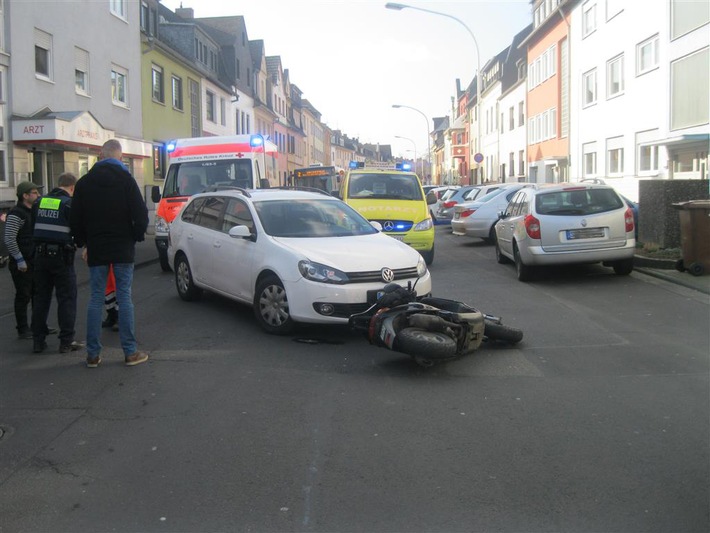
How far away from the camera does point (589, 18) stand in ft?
98.9

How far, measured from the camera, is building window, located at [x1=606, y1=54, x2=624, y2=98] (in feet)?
87.2

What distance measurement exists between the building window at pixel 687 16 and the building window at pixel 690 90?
0.80 meters

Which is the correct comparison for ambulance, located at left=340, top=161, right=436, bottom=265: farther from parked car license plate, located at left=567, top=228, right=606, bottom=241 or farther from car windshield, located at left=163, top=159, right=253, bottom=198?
parked car license plate, located at left=567, top=228, right=606, bottom=241

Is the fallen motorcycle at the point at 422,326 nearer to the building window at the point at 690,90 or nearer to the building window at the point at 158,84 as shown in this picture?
the building window at the point at 690,90

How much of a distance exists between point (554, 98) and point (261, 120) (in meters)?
25.2

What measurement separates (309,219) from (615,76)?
73.4 ft

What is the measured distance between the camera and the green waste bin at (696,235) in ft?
36.5

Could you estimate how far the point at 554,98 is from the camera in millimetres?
35656

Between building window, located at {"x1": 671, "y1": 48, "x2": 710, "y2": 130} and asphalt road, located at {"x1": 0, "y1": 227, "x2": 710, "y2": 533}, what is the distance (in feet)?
47.3

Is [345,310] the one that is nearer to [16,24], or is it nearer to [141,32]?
[16,24]

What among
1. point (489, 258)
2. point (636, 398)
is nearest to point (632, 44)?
point (489, 258)

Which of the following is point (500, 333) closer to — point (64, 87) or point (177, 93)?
point (64, 87)

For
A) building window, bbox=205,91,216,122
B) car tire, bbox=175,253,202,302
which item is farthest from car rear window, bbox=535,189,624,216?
building window, bbox=205,91,216,122

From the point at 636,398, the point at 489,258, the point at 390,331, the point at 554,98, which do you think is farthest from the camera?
the point at 554,98
